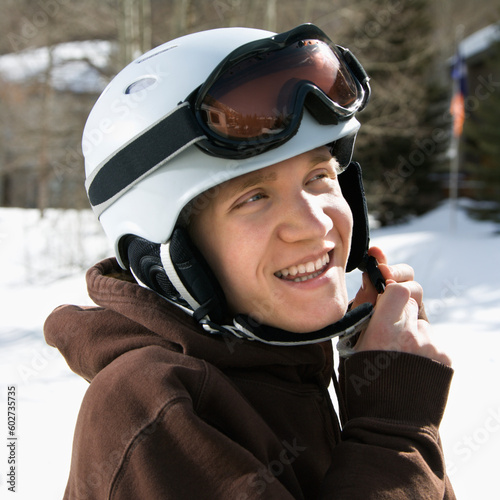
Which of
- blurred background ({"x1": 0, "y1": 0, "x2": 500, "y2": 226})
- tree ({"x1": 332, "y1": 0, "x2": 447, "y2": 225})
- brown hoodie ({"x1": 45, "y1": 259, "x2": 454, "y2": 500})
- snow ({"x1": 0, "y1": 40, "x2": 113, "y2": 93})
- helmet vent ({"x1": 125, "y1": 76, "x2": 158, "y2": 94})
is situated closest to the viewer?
brown hoodie ({"x1": 45, "y1": 259, "x2": 454, "y2": 500})

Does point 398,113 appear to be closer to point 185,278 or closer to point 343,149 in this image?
point 343,149

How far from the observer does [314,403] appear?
1.40 metres

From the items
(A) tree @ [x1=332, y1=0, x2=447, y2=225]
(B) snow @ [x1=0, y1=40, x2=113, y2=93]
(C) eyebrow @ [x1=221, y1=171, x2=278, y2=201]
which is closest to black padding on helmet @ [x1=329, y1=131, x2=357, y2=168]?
(C) eyebrow @ [x1=221, y1=171, x2=278, y2=201]

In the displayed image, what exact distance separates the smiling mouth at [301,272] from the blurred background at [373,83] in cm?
1111

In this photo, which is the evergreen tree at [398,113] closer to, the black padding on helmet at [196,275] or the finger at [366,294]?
the finger at [366,294]

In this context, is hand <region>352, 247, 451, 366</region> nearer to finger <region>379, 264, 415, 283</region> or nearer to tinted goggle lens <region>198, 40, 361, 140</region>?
finger <region>379, 264, 415, 283</region>

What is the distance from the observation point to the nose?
130 cm

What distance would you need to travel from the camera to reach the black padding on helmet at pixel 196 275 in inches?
52.1

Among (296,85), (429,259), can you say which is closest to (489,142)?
(429,259)

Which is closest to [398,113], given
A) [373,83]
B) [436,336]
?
[373,83]

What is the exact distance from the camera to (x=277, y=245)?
1321 millimetres

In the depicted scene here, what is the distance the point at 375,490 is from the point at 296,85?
100 centimetres

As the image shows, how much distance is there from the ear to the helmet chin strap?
0.04 meters

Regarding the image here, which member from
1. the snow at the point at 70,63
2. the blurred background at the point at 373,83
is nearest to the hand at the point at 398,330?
the blurred background at the point at 373,83
